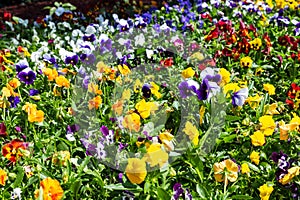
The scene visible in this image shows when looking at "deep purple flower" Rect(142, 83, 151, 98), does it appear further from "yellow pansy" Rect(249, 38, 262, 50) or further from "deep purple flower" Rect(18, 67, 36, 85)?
"yellow pansy" Rect(249, 38, 262, 50)

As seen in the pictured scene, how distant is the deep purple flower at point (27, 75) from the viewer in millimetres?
3193

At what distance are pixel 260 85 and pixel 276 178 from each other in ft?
4.54

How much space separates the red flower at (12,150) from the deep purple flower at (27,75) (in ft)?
2.80

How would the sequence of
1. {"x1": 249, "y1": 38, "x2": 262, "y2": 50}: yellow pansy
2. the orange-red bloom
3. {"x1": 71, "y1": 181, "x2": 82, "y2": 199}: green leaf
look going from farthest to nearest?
{"x1": 249, "y1": 38, "x2": 262, "y2": 50}: yellow pansy, {"x1": 71, "y1": 181, "x2": 82, "y2": 199}: green leaf, the orange-red bloom

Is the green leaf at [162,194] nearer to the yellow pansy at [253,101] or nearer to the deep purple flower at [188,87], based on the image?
the deep purple flower at [188,87]

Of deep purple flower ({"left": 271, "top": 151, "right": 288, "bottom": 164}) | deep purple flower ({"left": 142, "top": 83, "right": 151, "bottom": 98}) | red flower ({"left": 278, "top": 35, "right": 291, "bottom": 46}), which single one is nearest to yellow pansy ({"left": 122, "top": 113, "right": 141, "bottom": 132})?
deep purple flower ({"left": 142, "top": 83, "right": 151, "bottom": 98})

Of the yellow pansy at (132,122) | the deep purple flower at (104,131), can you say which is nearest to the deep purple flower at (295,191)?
the yellow pansy at (132,122)

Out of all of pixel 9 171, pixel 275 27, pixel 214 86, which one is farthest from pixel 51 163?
pixel 275 27

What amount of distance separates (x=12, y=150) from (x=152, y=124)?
711mm

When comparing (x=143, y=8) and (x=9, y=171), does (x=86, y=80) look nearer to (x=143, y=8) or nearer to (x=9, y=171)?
(x=9, y=171)

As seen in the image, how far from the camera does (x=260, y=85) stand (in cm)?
375

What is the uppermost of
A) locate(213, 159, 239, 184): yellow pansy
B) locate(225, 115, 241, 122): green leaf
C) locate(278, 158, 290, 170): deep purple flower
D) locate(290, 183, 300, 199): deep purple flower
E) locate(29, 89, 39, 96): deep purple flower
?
locate(213, 159, 239, 184): yellow pansy

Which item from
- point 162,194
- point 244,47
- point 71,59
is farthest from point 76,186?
point 244,47

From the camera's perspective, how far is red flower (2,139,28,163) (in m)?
2.41
